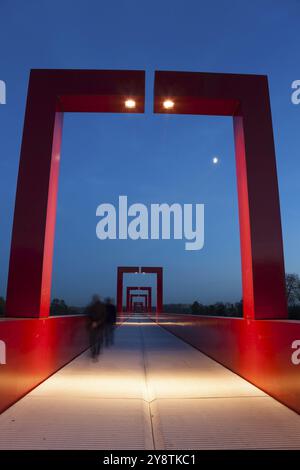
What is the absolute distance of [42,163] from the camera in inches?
261

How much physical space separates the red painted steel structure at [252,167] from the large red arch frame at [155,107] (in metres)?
0.02

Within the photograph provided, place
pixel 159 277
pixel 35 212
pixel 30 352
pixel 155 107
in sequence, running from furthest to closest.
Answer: pixel 159 277 < pixel 155 107 < pixel 35 212 < pixel 30 352

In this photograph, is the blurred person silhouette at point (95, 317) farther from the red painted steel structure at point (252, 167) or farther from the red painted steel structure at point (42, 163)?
the red painted steel structure at point (252, 167)

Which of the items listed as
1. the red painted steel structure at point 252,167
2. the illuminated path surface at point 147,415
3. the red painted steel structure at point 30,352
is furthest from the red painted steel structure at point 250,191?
the red painted steel structure at point 30,352

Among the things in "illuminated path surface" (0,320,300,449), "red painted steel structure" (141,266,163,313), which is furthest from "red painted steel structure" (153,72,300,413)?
"red painted steel structure" (141,266,163,313)

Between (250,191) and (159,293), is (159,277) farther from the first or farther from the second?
(250,191)

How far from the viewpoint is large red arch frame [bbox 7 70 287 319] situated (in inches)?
245

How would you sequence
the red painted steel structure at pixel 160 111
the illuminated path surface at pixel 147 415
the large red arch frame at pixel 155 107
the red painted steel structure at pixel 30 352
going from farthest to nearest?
the large red arch frame at pixel 155 107, the red painted steel structure at pixel 160 111, the red painted steel structure at pixel 30 352, the illuminated path surface at pixel 147 415

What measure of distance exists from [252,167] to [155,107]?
229cm

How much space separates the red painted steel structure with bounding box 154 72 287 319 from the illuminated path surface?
62.0 inches

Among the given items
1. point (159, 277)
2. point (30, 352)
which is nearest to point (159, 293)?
point (159, 277)

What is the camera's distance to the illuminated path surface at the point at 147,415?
10.1ft

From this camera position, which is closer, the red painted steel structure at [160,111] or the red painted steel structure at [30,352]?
the red painted steel structure at [30,352]

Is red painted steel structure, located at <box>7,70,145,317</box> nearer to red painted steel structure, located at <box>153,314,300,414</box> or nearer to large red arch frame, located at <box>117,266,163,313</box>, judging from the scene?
red painted steel structure, located at <box>153,314,300,414</box>
